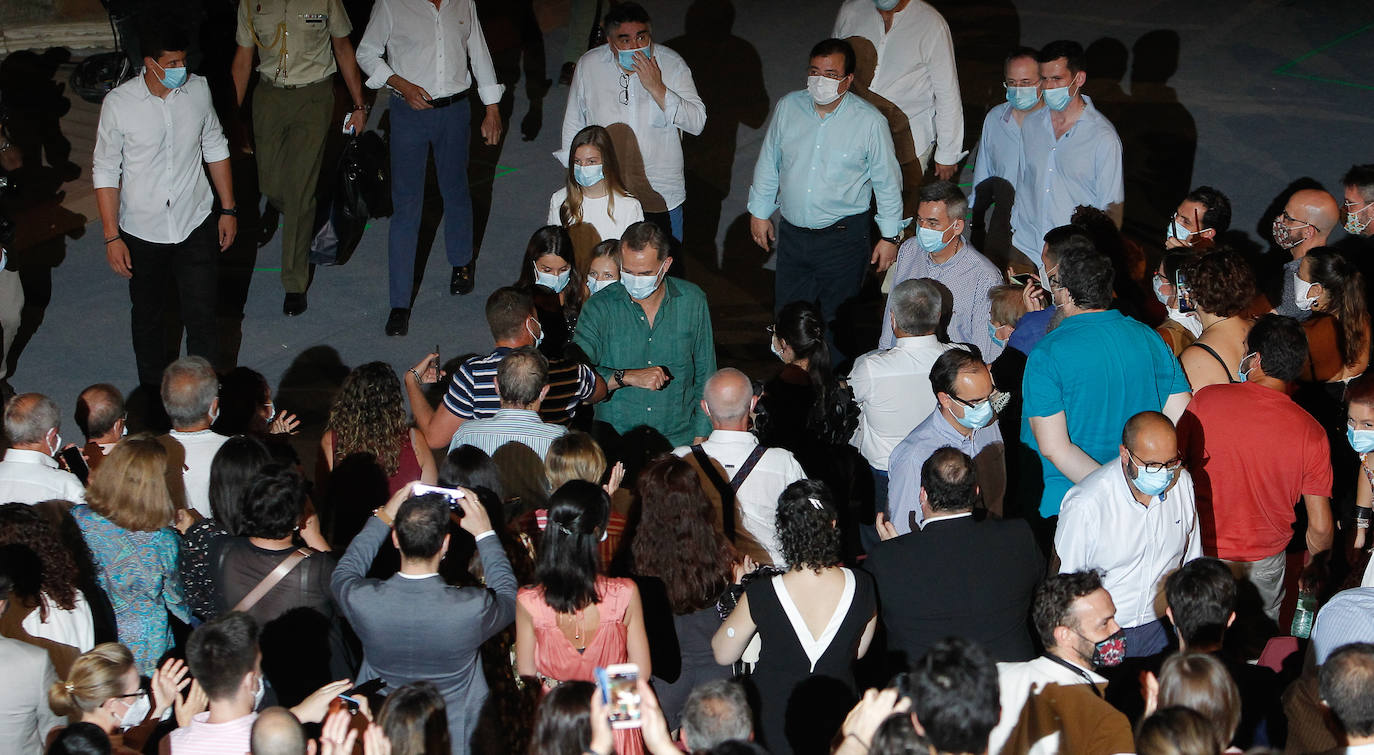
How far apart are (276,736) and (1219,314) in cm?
445

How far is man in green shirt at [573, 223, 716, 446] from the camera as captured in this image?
20.8 ft

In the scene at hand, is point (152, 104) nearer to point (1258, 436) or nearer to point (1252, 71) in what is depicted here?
point (1258, 436)

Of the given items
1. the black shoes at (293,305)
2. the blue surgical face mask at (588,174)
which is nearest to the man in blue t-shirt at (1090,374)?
the blue surgical face mask at (588,174)

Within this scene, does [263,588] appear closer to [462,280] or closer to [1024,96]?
[462,280]

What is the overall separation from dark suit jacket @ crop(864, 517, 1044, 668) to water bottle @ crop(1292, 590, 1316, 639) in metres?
1.56

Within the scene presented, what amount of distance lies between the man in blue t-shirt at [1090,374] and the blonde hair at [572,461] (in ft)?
6.40

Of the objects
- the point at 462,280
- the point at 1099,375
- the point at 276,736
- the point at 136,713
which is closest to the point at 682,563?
the point at 276,736

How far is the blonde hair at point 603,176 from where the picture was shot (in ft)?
23.9

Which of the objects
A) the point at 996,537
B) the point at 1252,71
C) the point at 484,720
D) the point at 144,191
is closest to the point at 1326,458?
the point at 996,537

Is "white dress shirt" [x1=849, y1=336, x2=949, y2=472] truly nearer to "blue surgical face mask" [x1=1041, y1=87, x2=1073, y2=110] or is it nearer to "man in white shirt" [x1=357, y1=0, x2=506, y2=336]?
"blue surgical face mask" [x1=1041, y1=87, x2=1073, y2=110]

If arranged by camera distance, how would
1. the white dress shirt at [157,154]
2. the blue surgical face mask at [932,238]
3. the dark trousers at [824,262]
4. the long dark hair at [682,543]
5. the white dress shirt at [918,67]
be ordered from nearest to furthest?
the long dark hair at [682,543] < the blue surgical face mask at [932,238] < the white dress shirt at [157,154] < the dark trousers at [824,262] < the white dress shirt at [918,67]

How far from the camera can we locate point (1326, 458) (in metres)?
5.22

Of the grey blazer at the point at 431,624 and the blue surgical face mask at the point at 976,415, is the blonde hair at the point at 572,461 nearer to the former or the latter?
the grey blazer at the point at 431,624

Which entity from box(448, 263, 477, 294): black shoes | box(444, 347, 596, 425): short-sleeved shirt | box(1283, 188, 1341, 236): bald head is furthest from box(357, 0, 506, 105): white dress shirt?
box(1283, 188, 1341, 236): bald head
